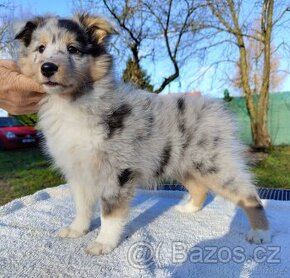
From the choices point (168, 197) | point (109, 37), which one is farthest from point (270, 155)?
point (109, 37)

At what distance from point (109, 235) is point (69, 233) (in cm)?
34

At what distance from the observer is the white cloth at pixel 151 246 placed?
2049mm

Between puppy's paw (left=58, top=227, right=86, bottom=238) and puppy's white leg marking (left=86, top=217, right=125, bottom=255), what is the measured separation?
0.24m

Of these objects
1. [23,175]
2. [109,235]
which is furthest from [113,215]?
[23,175]

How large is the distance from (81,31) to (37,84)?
45 centimetres

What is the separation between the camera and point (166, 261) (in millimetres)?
2168

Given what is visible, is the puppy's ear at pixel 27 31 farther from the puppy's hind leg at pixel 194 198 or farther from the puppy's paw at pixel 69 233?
the puppy's hind leg at pixel 194 198

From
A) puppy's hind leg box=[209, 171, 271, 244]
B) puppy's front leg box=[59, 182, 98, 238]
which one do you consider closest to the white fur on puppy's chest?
puppy's front leg box=[59, 182, 98, 238]

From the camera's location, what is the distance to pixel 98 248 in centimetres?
230

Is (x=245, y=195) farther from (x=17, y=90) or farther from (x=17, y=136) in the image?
(x=17, y=136)

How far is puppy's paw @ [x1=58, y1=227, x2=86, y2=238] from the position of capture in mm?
2545

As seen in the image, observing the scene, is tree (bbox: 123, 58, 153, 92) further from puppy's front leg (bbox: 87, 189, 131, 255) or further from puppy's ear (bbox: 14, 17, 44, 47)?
puppy's front leg (bbox: 87, 189, 131, 255)

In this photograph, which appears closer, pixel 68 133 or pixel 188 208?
pixel 68 133

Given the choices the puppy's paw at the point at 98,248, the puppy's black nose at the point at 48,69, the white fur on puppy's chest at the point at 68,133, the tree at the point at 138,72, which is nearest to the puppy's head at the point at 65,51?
the puppy's black nose at the point at 48,69
